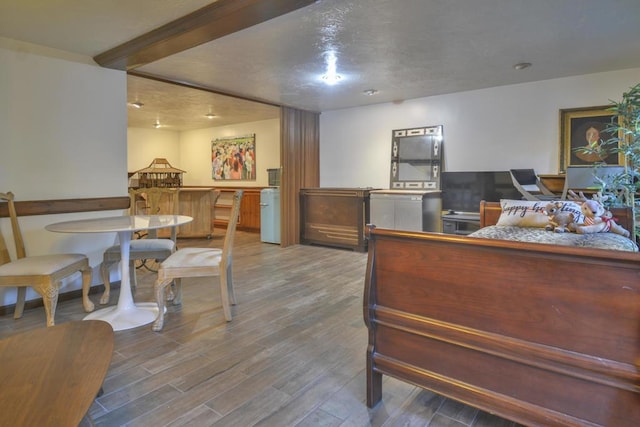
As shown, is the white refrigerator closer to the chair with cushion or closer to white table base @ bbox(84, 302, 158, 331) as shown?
white table base @ bbox(84, 302, 158, 331)

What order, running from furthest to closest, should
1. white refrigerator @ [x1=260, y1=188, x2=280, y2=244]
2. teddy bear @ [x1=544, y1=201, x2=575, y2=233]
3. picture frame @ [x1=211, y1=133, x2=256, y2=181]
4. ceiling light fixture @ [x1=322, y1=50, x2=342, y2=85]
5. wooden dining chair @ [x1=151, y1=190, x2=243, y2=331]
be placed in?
picture frame @ [x1=211, y1=133, x2=256, y2=181], white refrigerator @ [x1=260, y1=188, x2=280, y2=244], ceiling light fixture @ [x1=322, y1=50, x2=342, y2=85], teddy bear @ [x1=544, y1=201, x2=575, y2=233], wooden dining chair @ [x1=151, y1=190, x2=243, y2=331]

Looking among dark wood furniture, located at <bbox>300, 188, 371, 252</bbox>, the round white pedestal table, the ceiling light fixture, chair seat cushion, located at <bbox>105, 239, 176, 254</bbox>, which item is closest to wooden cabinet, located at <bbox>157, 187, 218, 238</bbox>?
dark wood furniture, located at <bbox>300, 188, 371, 252</bbox>

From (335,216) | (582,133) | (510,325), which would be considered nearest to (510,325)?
(510,325)

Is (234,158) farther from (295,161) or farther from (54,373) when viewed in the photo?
(54,373)

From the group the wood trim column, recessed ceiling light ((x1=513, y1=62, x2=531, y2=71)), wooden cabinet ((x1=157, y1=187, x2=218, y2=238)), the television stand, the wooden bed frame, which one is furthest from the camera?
wooden cabinet ((x1=157, y1=187, x2=218, y2=238))

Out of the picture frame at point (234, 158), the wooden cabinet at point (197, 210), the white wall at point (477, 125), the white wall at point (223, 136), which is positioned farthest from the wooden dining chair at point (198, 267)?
the picture frame at point (234, 158)

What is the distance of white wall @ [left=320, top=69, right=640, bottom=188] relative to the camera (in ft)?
14.4

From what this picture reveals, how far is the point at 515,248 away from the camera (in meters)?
1.41

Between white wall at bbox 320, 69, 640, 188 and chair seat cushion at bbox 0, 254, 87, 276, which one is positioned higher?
white wall at bbox 320, 69, 640, 188

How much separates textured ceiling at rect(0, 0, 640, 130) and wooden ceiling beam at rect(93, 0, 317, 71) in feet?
0.26

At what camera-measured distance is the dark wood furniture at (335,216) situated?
5670mm

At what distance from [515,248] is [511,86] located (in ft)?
13.8

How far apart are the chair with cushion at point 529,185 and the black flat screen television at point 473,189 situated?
0.35 m

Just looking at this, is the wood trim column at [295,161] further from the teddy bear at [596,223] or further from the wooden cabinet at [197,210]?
the teddy bear at [596,223]
